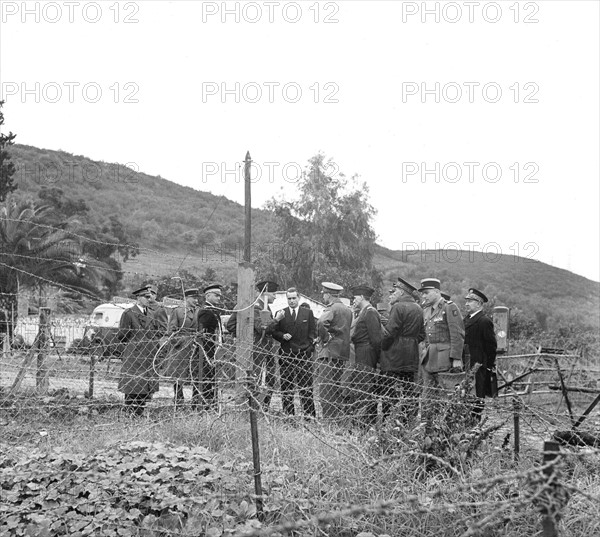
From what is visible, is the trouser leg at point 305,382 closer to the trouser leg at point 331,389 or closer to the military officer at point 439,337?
the trouser leg at point 331,389

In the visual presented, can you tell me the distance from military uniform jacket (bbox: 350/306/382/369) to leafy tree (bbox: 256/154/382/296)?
105ft

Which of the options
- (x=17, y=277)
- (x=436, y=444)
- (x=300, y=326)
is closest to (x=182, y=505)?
(x=436, y=444)

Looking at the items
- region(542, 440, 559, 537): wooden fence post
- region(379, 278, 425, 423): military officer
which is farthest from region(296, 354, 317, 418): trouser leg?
region(542, 440, 559, 537): wooden fence post

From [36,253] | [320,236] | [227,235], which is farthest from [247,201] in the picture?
[227,235]

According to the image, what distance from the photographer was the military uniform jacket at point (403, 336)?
8750mm

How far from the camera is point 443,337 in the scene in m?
8.54

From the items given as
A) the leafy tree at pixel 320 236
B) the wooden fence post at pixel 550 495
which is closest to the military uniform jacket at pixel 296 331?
the wooden fence post at pixel 550 495

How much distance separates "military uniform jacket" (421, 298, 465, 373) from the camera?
27.5ft

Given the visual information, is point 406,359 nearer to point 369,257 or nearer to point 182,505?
point 182,505

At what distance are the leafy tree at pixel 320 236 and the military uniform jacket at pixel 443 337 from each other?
32782 mm

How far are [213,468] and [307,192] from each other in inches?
1533

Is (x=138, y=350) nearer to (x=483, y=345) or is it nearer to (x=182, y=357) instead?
(x=182, y=357)

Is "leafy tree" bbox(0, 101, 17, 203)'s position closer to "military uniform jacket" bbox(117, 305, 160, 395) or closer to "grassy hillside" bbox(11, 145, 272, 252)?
"grassy hillside" bbox(11, 145, 272, 252)

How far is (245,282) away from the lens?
26.8ft
